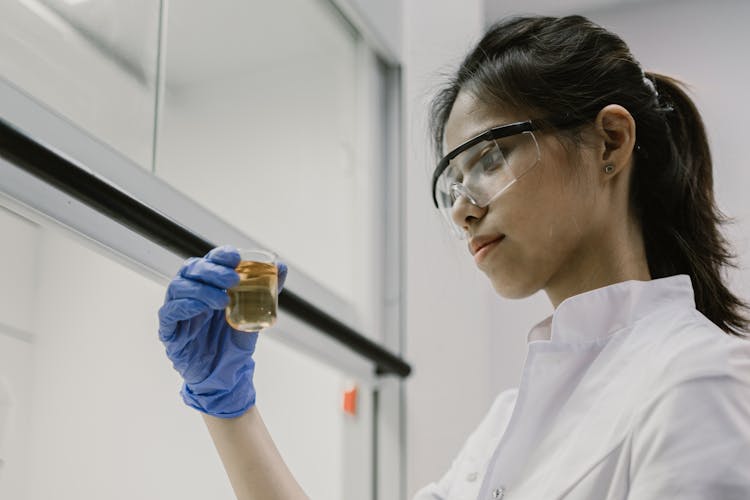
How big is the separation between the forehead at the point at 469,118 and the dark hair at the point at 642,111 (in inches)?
0.5

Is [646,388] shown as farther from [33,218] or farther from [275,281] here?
[33,218]

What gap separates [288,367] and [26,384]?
2.73 feet

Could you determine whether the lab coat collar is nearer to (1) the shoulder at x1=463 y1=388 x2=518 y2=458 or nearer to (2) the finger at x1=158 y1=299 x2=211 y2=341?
(1) the shoulder at x1=463 y1=388 x2=518 y2=458

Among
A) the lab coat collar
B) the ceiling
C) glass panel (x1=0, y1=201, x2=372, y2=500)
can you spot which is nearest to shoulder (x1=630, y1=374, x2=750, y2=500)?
the lab coat collar

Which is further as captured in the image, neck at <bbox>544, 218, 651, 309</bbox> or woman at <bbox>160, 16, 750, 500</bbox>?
neck at <bbox>544, 218, 651, 309</bbox>

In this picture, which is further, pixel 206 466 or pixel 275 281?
pixel 206 466

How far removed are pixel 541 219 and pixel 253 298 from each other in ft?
1.42

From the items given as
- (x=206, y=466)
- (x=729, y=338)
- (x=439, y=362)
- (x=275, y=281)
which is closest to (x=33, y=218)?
(x=275, y=281)

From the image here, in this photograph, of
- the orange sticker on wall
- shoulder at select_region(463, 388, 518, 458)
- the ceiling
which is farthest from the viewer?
the ceiling

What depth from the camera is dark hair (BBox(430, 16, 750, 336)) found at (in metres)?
1.36

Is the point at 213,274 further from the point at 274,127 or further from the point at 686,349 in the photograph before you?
the point at 274,127

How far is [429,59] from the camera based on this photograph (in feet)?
8.95

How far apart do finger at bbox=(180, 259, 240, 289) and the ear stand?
1.87ft

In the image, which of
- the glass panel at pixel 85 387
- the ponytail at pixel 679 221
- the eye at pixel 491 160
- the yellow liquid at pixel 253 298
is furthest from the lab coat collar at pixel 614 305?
the glass panel at pixel 85 387
